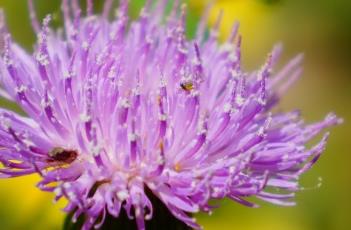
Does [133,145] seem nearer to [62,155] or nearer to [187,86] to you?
[62,155]

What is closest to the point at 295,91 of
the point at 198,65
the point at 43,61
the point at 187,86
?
the point at 198,65

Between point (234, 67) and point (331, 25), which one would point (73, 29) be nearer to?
point (234, 67)

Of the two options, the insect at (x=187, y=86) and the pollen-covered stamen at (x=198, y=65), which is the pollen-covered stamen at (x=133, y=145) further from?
the pollen-covered stamen at (x=198, y=65)

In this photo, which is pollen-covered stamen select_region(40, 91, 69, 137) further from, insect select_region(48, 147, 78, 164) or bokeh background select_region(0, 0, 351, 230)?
bokeh background select_region(0, 0, 351, 230)

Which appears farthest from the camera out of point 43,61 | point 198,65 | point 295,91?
point 295,91

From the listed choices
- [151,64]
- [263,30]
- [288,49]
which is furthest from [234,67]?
[288,49]
